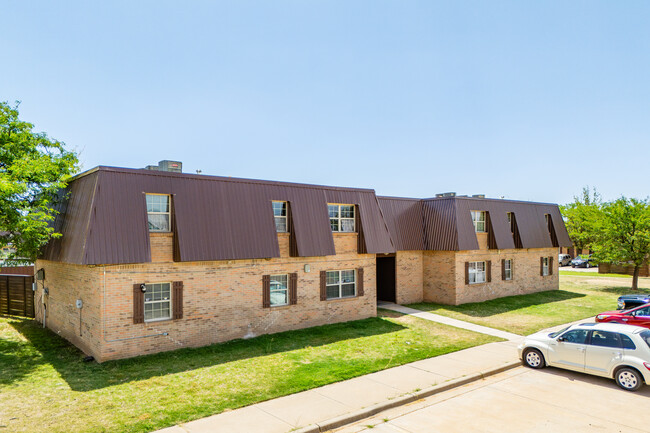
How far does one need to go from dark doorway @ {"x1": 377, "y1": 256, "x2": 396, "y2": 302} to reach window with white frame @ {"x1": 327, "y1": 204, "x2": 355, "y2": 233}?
585 cm

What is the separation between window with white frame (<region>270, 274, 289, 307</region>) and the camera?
1677cm

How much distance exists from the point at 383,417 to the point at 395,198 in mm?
16534

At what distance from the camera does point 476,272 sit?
25500 mm

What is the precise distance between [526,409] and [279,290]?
9.76 metres

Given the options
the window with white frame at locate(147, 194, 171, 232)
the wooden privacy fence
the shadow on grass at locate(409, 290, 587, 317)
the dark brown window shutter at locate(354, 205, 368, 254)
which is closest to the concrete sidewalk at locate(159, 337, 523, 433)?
the dark brown window shutter at locate(354, 205, 368, 254)

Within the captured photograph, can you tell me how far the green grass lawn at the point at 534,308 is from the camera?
19922 mm

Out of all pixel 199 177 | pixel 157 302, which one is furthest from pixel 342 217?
pixel 157 302

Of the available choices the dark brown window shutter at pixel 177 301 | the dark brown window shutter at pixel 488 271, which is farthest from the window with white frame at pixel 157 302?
the dark brown window shutter at pixel 488 271

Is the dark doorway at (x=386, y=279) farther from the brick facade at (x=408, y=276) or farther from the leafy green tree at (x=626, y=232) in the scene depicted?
the leafy green tree at (x=626, y=232)

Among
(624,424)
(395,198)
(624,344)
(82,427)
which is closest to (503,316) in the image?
(395,198)

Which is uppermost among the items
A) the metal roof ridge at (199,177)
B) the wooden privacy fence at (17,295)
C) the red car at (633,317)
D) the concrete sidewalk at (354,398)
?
the metal roof ridge at (199,177)

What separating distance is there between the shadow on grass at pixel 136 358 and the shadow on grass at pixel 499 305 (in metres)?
6.30

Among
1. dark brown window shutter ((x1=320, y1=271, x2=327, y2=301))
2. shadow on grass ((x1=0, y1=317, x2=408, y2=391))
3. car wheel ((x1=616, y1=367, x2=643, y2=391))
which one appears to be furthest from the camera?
dark brown window shutter ((x1=320, y1=271, x2=327, y2=301))

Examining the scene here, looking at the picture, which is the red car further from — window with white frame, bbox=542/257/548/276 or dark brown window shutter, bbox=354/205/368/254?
window with white frame, bbox=542/257/548/276
